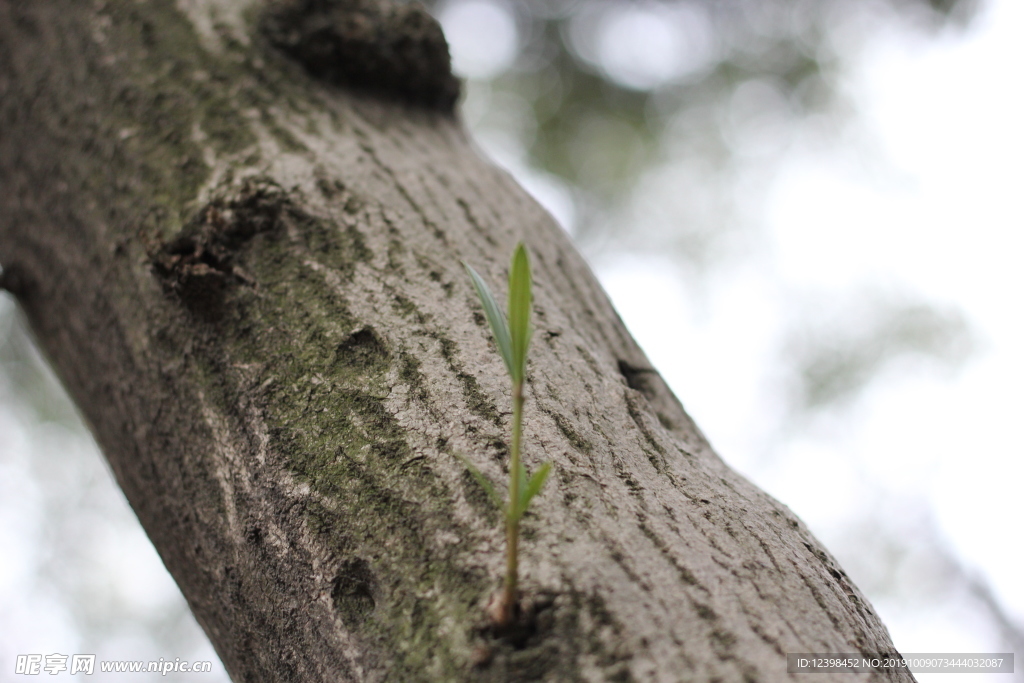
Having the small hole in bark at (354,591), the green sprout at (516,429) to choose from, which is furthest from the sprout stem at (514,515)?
the small hole in bark at (354,591)

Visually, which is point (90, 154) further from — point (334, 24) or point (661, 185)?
point (661, 185)

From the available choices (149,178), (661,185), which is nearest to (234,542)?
(149,178)

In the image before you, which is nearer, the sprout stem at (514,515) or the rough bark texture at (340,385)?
the sprout stem at (514,515)

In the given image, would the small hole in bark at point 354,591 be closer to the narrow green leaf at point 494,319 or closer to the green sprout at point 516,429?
the green sprout at point 516,429

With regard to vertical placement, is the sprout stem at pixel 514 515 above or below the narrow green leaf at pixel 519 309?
below

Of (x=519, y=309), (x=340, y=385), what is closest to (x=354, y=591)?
(x=340, y=385)

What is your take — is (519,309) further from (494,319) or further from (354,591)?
(354,591)
